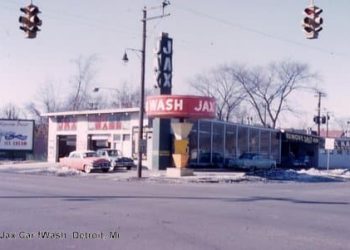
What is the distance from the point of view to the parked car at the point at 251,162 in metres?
46.0

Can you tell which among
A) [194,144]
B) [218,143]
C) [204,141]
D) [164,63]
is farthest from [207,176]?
[218,143]

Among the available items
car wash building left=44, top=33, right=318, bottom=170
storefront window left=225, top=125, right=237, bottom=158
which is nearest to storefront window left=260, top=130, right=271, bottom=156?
car wash building left=44, top=33, right=318, bottom=170

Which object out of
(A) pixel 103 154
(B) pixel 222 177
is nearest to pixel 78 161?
(A) pixel 103 154

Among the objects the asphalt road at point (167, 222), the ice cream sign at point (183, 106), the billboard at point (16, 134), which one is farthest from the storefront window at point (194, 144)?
the asphalt road at point (167, 222)

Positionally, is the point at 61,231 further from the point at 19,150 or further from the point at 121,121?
the point at 19,150

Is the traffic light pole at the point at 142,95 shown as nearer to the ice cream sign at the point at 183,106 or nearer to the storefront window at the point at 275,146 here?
the ice cream sign at the point at 183,106

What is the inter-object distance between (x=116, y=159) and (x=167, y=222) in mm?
27338

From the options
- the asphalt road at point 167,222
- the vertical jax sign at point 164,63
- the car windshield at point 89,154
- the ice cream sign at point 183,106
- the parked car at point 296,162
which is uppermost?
the vertical jax sign at point 164,63

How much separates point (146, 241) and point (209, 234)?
1546mm

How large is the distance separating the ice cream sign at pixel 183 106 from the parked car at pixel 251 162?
10820 mm

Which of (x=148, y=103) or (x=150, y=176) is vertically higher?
(x=148, y=103)

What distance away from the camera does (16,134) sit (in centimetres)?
6044

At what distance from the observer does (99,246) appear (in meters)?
10.0

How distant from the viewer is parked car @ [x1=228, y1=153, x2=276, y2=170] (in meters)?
46.0
